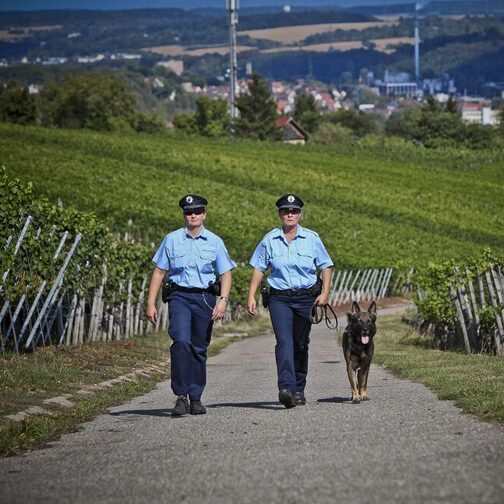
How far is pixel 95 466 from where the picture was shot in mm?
9703

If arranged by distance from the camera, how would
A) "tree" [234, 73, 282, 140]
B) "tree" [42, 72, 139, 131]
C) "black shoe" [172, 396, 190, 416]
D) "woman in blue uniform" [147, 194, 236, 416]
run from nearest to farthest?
"black shoe" [172, 396, 190, 416] → "woman in blue uniform" [147, 194, 236, 416] → "tree" [42, 72, 139, 131] → "tree" [234, 73, 282, 140]

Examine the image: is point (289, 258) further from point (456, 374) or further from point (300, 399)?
point (456, 374)

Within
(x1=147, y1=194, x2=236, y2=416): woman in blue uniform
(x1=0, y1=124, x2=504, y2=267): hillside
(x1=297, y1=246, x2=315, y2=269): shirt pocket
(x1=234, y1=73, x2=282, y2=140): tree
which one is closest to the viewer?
(x1=147, y1=194, x2=236, y2=416): woman in blue uniform

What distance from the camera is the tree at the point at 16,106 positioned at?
12962cm

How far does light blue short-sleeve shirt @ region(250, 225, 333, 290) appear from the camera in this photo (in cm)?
1382

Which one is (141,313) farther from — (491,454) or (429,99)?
(429,99)

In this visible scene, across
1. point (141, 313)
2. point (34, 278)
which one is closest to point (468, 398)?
point (34, 278)

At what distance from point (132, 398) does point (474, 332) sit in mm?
11244

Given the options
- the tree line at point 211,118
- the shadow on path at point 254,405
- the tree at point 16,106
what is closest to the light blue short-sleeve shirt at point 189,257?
the shadow on path at point 254,405

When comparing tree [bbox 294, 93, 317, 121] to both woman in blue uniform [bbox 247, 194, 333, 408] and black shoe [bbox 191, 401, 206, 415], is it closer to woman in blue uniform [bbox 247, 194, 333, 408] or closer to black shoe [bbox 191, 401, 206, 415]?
woman in blue uniform [bbox 247, 194, 333, 408]

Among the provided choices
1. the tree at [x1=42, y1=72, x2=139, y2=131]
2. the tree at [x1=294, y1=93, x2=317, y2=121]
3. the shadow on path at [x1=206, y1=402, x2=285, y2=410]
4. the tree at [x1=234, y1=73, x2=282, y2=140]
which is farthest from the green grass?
the tree at [x1=294, y1=93, x2=317, y2=121]

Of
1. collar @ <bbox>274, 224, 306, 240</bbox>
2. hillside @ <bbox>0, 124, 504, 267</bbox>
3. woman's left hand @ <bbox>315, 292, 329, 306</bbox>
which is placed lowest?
hillside @ <bbox>0, 124, 504, 267</bbox>

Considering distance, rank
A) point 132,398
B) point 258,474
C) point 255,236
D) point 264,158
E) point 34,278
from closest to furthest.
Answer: point 258,474 → point 132,398 → point 34,278 → point 255,236 → point 264,158

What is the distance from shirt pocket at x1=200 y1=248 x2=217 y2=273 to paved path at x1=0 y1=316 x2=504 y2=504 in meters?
1.43
